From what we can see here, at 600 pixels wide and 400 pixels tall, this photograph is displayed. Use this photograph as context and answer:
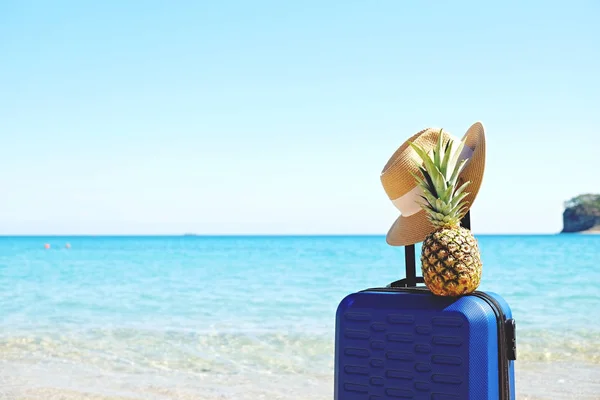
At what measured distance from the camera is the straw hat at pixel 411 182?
2580mm

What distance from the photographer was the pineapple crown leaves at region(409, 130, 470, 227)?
95.3 inches

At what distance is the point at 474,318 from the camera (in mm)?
2287

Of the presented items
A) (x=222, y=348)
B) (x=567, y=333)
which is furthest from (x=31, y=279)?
(x=567, y=333)

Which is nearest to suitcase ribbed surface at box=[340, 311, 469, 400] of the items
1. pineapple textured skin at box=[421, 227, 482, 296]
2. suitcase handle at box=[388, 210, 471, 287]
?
pineapple textured skin at box=[421, 227, 482, 296]

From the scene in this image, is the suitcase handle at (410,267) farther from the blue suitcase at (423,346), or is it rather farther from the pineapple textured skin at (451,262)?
the pineapple textured skin at (451,262)

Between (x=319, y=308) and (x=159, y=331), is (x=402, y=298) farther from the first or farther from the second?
(x=319, y=308)

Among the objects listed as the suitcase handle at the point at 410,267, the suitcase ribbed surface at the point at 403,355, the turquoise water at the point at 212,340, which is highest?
the suitcase handle at the point at 410,267

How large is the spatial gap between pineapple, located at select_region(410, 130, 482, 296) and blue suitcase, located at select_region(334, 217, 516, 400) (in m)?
0.07

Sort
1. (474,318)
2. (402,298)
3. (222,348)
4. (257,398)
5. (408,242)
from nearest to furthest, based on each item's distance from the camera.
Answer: (474,318)
(402,298)
(408,242)
(257,398)
(222,348)

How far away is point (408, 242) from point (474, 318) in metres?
0.46

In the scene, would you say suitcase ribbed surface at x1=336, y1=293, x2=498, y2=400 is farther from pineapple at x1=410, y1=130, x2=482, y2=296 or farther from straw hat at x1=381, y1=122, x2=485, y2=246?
straw hat at x1=381, y1=122, x2=485, y2=246

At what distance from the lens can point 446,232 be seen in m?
2.35

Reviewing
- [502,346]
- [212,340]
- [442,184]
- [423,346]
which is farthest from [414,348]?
[212,340]

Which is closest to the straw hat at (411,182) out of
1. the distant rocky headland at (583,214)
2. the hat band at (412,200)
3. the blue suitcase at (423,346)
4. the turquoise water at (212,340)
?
the hat band at (412,200)
